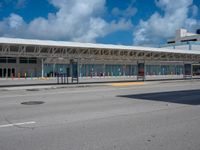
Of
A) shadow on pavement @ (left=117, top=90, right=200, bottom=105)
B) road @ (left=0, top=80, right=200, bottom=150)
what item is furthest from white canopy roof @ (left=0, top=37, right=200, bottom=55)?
road @ (left=0, top=80, right=200, bottom=150)

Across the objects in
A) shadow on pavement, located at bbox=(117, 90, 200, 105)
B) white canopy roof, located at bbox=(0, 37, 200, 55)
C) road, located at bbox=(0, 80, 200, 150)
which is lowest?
road, located at bbox=(0, 80, 200, 150)

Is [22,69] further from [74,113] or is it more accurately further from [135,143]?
[135,143]

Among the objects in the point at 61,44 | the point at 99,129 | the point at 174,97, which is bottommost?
the point at 99,129

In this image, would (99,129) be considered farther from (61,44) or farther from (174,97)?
(61,44)

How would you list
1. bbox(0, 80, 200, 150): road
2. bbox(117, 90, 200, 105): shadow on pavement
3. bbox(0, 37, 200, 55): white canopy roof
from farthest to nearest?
1. bbox(0, 37, 200, 55): white canopy roof
2. bbox(117, 90, 200, 105): shadow on pavement
3. bbox(0, 80, 200, 150): road

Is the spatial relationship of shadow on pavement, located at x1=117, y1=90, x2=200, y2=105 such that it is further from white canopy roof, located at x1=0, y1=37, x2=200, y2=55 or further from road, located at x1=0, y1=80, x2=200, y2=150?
white canopy roof, located at x1=0, y1=37, x2=200, y2=55

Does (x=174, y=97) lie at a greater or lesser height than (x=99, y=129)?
greater

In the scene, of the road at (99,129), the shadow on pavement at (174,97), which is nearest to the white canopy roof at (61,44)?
the shadow on pavement at (174,97)

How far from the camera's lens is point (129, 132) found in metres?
6.97

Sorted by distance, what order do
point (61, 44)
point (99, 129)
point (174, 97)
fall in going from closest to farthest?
1. point (99, 129)
2. point (174, 97)
3. point (61, 44)

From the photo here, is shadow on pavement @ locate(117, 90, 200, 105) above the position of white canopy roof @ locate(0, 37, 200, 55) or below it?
below

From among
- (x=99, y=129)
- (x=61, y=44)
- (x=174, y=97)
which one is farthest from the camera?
(x=61, y=44)

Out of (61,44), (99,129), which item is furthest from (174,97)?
(61,44)

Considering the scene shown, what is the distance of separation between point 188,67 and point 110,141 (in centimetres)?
3662
